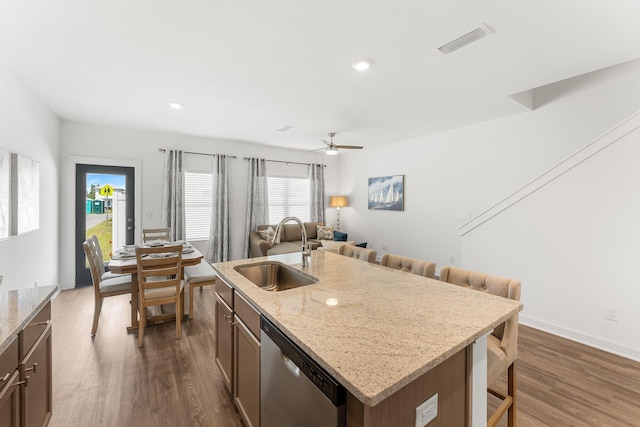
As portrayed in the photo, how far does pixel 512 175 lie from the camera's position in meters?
4.03

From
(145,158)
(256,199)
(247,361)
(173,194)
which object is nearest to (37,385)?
(247,361)

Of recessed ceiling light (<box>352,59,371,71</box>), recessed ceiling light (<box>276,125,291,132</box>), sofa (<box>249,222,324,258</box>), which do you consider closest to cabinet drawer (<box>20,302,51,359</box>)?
recessed ceiling light (<box>352,59,371,71</box>)

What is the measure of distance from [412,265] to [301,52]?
2.00m

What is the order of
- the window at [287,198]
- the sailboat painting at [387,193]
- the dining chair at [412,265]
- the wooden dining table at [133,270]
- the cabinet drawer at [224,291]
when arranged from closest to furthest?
the cabinet drawer at [224,291]
the dining chair at [412,265]
the wooden dining table at [133,270]
the sailboat painting at [387,193]
the window at [287,198]

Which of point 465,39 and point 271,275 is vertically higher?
point 465,39

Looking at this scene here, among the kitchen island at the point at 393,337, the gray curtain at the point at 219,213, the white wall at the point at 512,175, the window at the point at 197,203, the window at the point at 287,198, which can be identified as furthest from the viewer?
the window at the point at 287,198

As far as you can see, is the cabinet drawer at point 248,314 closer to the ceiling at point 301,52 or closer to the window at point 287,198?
the ceiling at point 301,52

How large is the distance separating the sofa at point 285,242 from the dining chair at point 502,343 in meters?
3.75

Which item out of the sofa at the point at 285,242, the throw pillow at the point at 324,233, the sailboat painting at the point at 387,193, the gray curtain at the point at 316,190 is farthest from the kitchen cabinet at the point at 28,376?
the gray curtain at the point at 316,190

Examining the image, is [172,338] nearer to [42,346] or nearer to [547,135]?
[42,346]

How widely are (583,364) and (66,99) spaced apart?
246 inches

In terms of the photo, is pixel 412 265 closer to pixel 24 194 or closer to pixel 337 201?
pixel 24 194

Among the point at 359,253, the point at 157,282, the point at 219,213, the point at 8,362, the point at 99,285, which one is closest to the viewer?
the point at 8,362

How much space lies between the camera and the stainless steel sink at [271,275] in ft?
7.02
